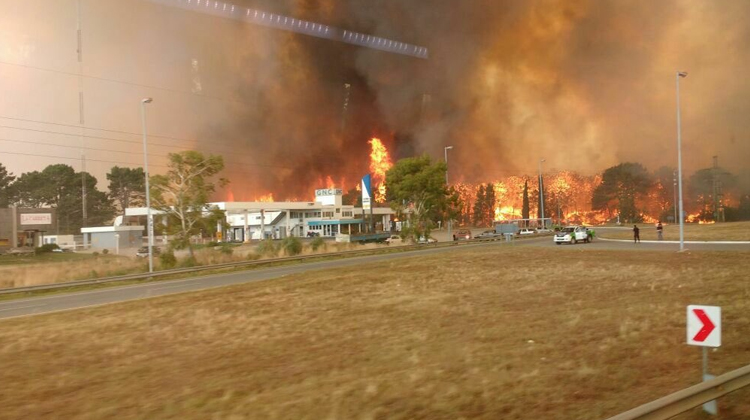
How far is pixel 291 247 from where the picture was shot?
140ft

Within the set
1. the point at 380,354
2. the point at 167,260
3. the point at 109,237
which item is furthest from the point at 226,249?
the point at 109,237

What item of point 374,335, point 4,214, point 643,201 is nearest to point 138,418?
point 374,335

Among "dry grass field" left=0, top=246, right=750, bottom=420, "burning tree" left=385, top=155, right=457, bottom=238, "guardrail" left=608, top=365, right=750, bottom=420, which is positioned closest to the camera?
"guardrail" left=608, top=365, right=750, bottom=420

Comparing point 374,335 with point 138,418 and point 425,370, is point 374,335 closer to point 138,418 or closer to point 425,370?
point 425,370

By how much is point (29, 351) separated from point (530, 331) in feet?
34.5

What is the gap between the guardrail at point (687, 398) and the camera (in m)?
4.70

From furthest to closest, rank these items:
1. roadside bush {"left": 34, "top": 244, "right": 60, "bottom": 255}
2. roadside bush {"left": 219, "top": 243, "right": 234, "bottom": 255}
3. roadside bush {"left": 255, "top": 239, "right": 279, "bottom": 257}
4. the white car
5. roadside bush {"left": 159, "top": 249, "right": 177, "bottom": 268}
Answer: roadside bush {"left": 34, "top": 244, "right": 60, "bottom": 255} < the white car < roadside bush {"left": 255, "top": 239, "right": 279, "bottom": 257} < roadside bush {"left": 219, "top": 243, "right": 234, "bottom": 255} < roadside bush {"left": 159, "top": 249, "right": 177, "bottom": 268}

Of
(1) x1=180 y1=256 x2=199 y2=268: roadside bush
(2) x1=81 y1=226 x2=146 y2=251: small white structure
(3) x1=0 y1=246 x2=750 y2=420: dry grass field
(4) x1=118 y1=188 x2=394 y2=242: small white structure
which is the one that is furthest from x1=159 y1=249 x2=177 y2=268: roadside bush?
(4) x1=118 y1=188 x2=394 y2=242: small white structure

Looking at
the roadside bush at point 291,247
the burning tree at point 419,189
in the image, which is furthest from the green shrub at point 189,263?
the burning tree at point 419,189

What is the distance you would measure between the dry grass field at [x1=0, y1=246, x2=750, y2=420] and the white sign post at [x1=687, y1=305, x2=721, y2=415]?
736mm

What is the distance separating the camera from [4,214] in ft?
184

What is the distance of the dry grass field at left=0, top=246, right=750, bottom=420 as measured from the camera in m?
6.60

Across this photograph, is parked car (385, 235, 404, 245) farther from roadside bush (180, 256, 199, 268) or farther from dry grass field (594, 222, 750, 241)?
roadside bush (180, 256, 199, 268)

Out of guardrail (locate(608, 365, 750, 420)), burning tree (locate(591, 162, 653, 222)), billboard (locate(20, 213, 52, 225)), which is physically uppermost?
burning tree (locate(591, 162, 653, 222))
